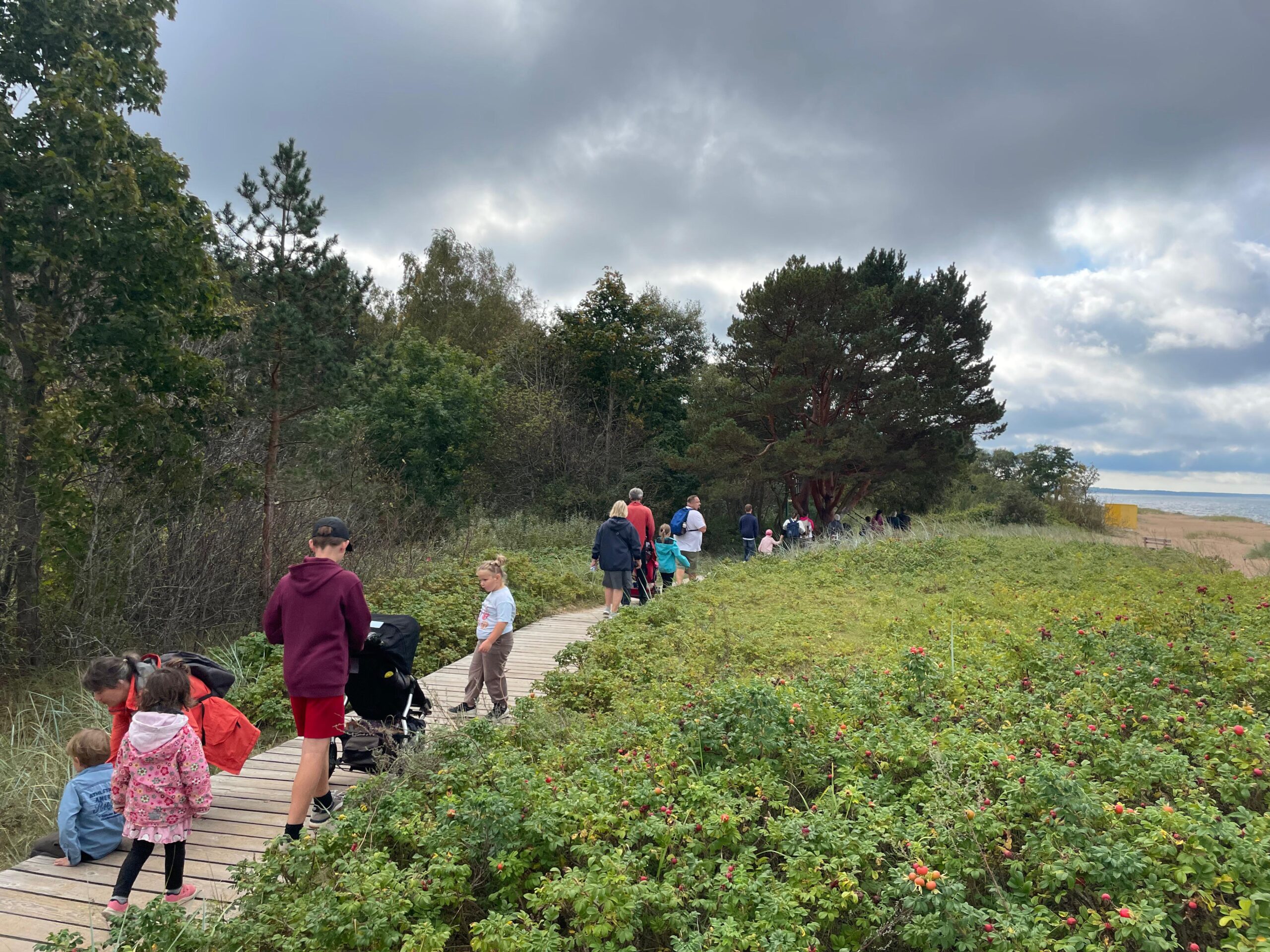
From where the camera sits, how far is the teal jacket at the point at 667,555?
13.1 meters

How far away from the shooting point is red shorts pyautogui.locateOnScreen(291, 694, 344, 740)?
14.3 ft

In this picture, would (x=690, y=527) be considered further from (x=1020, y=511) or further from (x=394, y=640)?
(x=1020, y=511)

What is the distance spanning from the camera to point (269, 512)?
35.2 feet

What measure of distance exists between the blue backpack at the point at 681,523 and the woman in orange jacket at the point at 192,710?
917 cm

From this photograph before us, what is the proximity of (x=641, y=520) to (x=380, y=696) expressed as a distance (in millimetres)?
6430

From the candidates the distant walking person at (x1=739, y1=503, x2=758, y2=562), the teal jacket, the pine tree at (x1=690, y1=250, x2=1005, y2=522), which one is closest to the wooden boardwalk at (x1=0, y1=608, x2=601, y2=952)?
the teal jacket

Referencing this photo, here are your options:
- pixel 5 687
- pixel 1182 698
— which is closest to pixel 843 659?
pixel 1182 698

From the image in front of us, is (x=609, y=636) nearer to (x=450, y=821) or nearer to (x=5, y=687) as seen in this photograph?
(x=450, y=821)

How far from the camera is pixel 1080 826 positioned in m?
3.20

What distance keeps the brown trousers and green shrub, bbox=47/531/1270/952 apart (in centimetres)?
57

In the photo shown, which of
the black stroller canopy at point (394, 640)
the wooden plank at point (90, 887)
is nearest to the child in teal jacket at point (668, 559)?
the black stroller canopy at point (394, 640)

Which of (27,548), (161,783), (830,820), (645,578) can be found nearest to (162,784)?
(161,783)

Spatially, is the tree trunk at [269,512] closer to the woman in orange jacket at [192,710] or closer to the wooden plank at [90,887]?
the woman in orange jacket at [192,710]

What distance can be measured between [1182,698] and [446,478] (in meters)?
18.1
